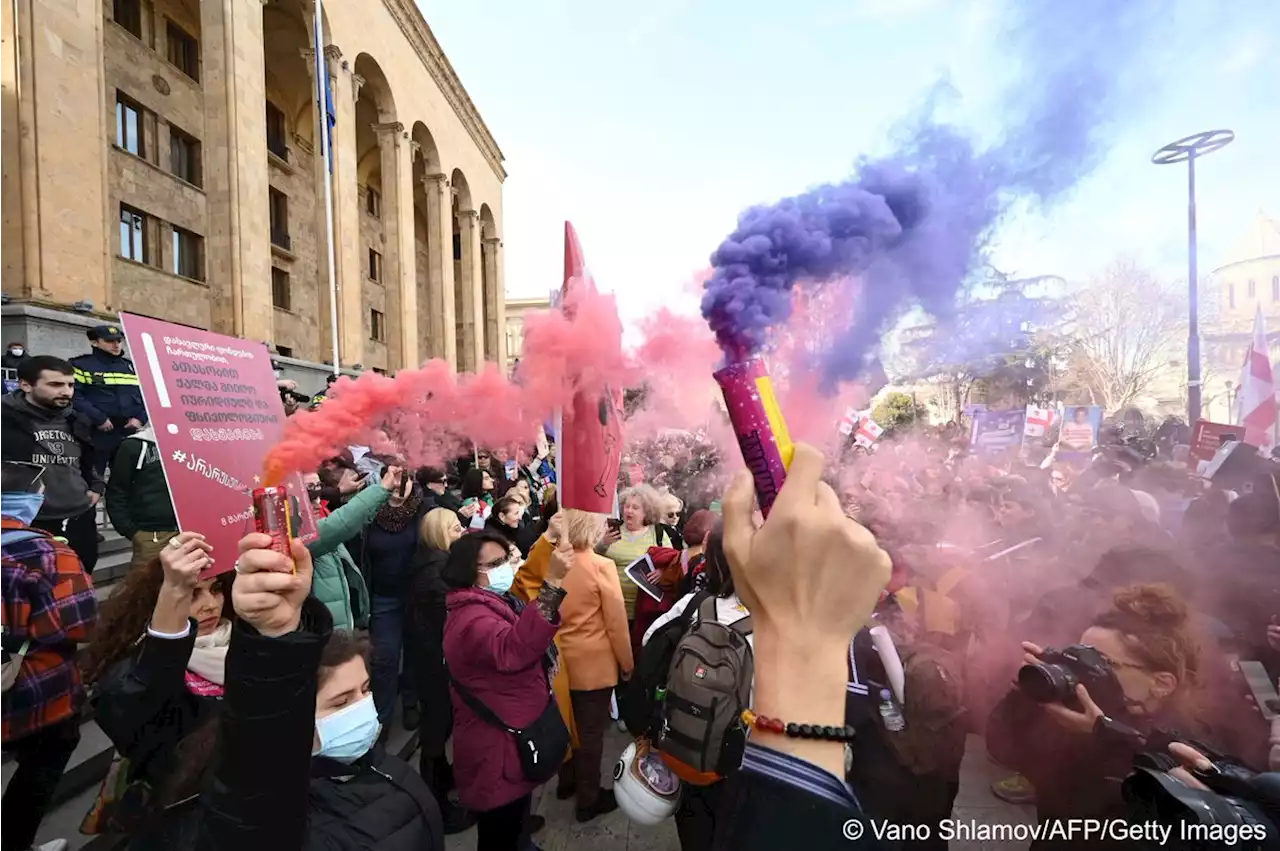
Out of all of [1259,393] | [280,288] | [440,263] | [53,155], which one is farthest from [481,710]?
[440,263]

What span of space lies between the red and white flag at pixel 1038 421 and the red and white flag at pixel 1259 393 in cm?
228

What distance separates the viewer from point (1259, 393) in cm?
645

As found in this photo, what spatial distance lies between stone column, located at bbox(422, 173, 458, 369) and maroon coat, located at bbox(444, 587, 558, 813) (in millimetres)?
30681

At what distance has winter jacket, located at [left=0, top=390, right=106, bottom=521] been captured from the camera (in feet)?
16.1

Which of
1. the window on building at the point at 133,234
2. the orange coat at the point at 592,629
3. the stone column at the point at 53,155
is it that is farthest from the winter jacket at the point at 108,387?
the window on building at the point at 133,234

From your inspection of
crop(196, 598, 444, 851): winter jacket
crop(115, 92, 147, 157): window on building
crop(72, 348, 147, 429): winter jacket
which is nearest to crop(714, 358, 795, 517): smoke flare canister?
crop(196, 598, 444, 851): winter jacket

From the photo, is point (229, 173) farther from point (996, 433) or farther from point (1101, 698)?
point (1101, 698)

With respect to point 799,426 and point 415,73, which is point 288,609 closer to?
point 799,426

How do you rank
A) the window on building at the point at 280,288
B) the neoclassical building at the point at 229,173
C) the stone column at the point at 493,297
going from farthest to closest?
the stone column at the point at 493,297 < the window on building at the point at 280,288 < the neoclassical building at the point at 229,173

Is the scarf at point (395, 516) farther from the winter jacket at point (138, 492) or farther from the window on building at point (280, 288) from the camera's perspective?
Result: the window on building at point (280, 288)

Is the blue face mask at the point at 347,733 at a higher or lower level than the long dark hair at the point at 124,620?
lower

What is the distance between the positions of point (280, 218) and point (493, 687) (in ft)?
94.0

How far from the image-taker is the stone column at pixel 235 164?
1842cm

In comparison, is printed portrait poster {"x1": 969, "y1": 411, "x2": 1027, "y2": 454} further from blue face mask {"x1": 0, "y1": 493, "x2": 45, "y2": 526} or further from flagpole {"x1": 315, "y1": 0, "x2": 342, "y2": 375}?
flagpole {"x1": 315, "y1": 0, "x2": 342, "y2": 375}
